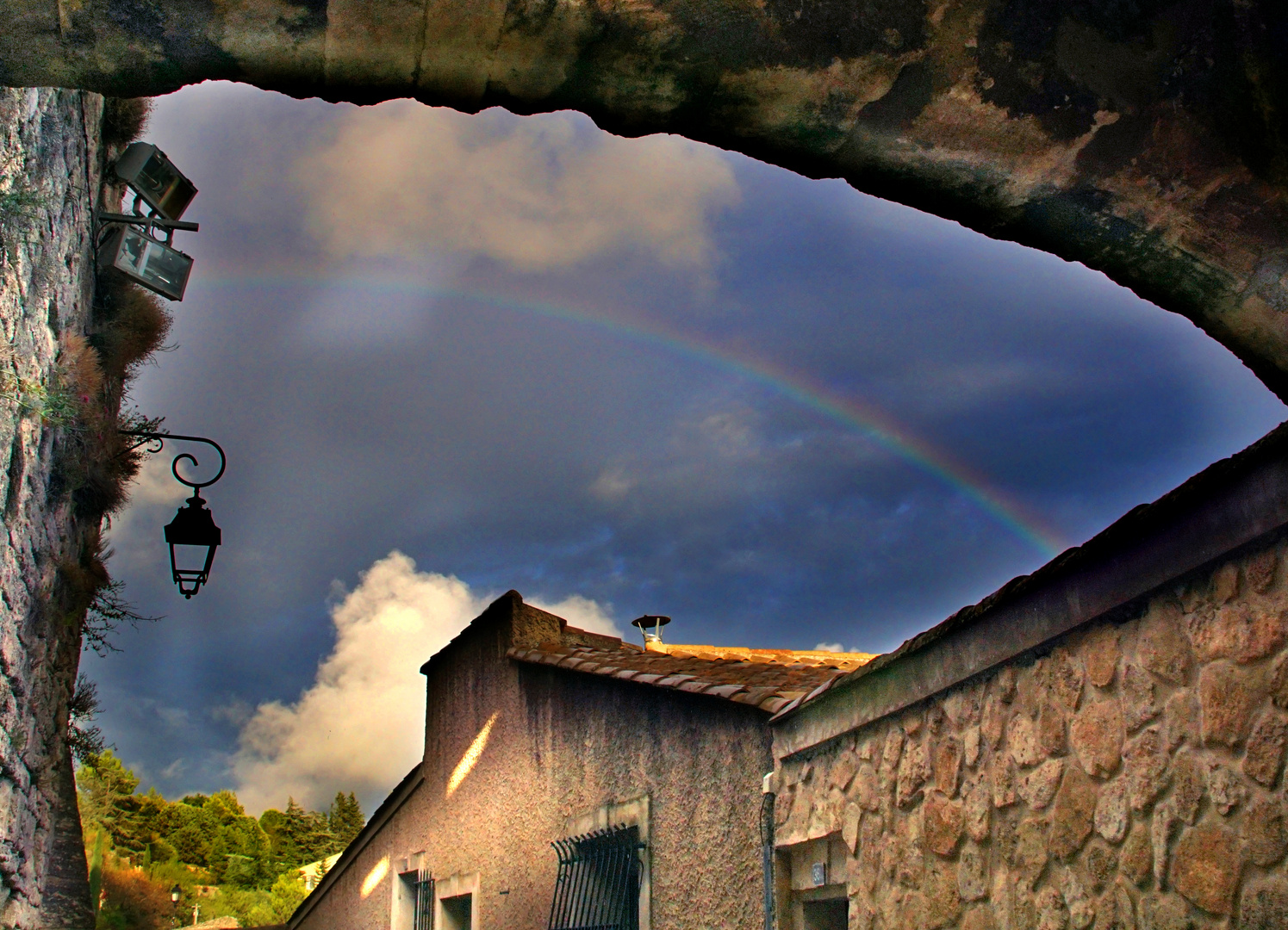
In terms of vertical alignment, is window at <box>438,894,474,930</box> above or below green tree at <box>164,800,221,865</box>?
below

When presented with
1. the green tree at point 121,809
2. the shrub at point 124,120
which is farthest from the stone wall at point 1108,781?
the green tree at point 121,809

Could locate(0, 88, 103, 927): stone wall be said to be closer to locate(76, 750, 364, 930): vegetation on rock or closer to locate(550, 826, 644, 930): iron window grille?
locate(550, 826, 644, 930): iron window grille

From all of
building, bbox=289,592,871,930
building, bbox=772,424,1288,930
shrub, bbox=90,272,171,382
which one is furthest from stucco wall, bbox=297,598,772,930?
shrub, bbox=90,272,171,382

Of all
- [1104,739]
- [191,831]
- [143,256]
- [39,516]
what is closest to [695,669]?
[39,516]

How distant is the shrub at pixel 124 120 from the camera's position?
222 inches

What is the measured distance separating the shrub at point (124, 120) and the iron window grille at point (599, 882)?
15.7ft

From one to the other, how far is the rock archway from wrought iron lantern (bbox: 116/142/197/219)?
15.0ft

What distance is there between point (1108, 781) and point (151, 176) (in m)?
5.54

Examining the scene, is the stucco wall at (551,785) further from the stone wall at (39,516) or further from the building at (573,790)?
the stone wall at (39,516)

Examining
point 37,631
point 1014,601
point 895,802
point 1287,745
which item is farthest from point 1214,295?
point 37,631

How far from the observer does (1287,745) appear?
6.50 ft

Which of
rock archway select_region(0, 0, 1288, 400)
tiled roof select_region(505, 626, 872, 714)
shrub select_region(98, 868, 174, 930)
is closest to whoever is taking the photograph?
rock archway select_region(0, 0, 1288, 400)

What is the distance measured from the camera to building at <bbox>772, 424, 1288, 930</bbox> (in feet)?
6.73

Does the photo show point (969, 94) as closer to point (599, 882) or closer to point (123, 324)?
point (123, 324)
